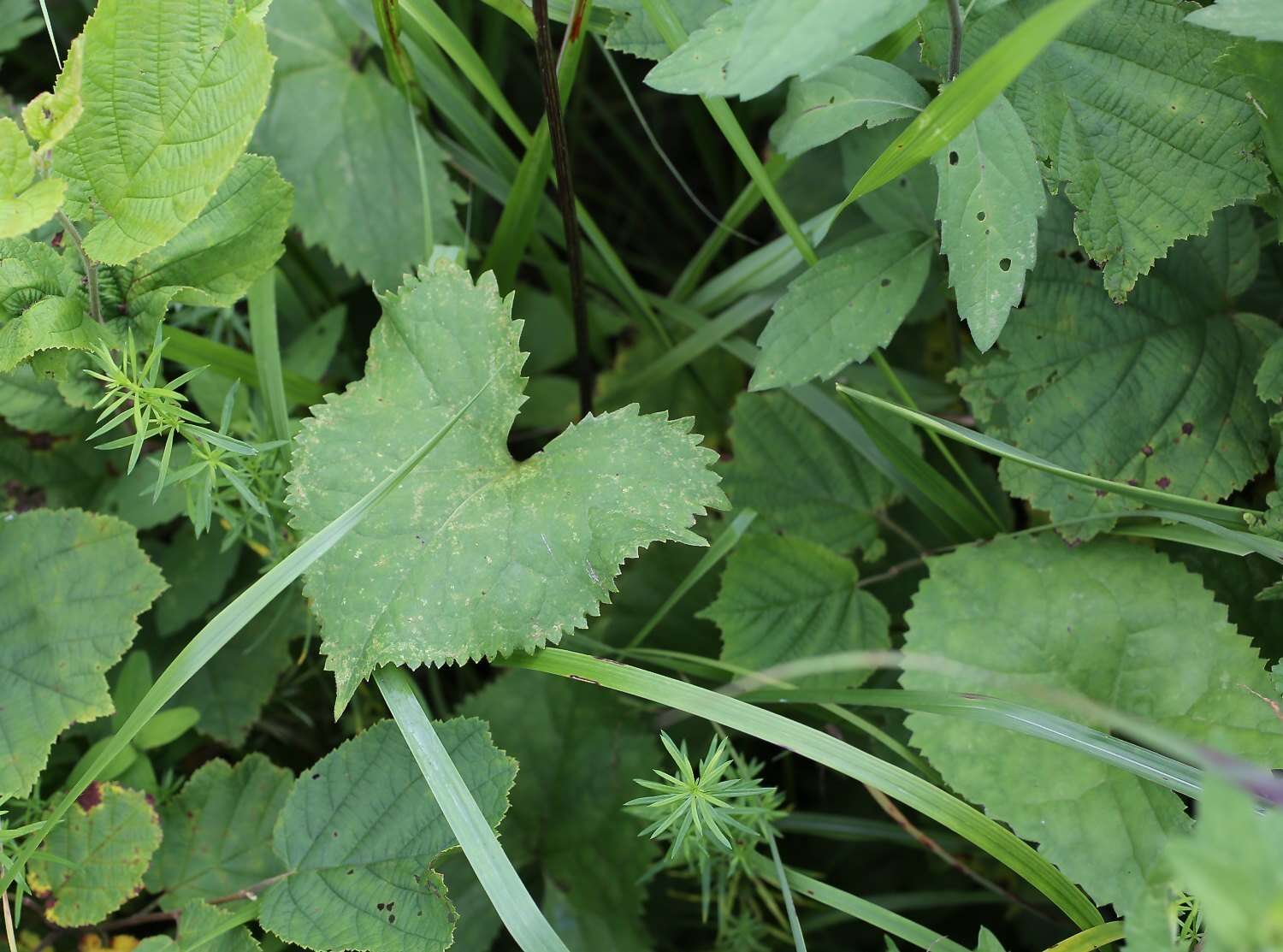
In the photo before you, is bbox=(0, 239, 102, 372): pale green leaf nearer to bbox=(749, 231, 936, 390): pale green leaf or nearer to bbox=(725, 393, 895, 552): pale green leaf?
bbox=(749, 231, 936, 390): pale green leaf

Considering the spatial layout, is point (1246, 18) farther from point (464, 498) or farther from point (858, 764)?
point (464, 498)

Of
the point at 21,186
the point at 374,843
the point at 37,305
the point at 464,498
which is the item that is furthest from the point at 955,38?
the point at 374,843

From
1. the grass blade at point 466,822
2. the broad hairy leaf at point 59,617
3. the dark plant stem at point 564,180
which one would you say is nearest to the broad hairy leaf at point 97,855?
the broad hairy leaf at point 59,617

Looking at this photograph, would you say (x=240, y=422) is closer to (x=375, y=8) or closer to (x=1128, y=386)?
(x=375, y=8)

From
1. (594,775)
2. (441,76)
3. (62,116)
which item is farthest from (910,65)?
(594,775)

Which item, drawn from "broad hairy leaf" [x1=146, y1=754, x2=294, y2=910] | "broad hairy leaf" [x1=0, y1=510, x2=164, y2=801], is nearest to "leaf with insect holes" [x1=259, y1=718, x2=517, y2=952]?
"broad hairy leaf" [x1=146, y1=754, x2=294, y2=910]

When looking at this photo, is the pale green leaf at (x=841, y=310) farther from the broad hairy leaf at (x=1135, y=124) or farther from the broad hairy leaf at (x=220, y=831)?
the broad hairy leaf at (x=220, y=831)
